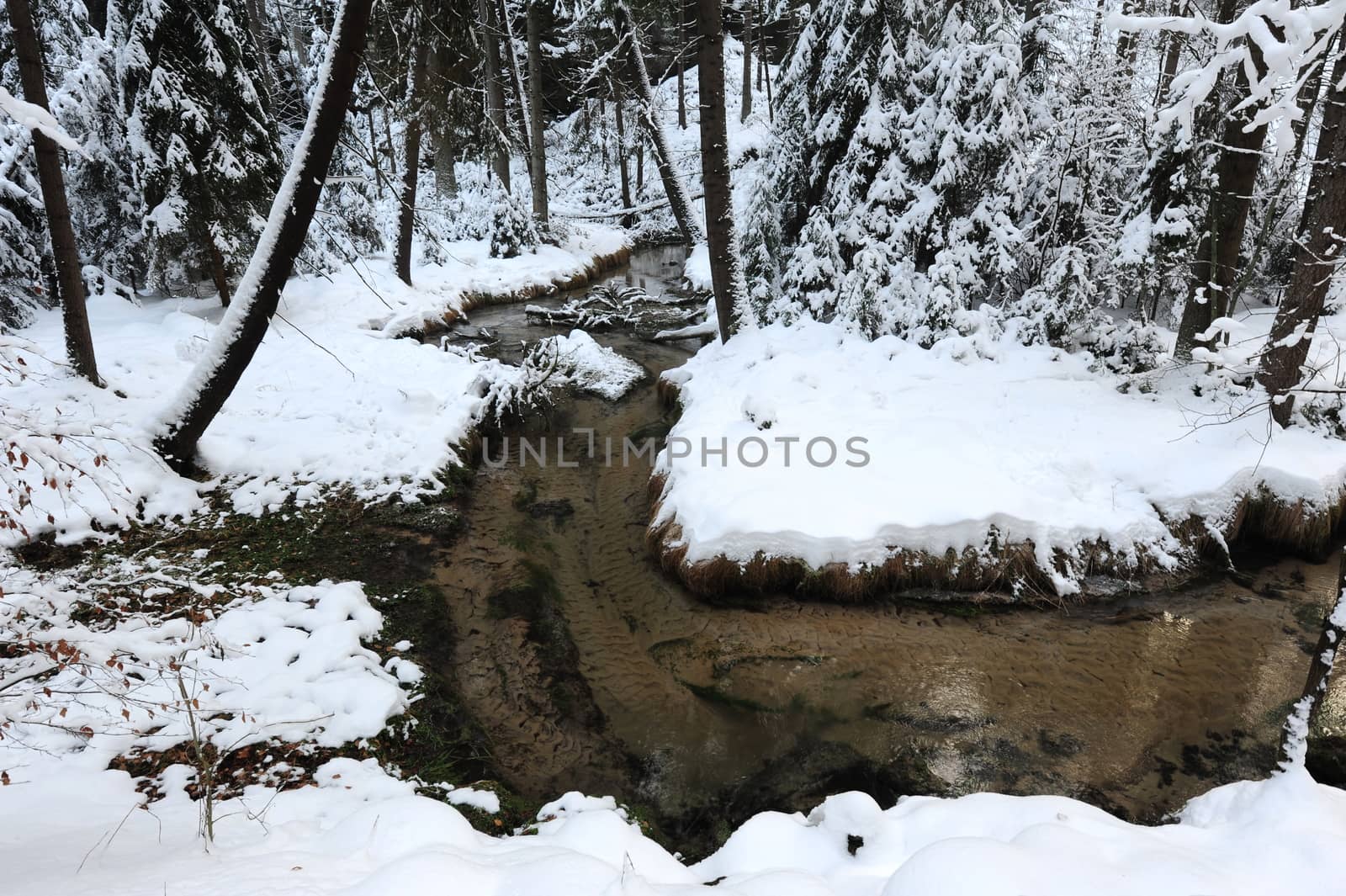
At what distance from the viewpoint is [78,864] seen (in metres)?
2.49

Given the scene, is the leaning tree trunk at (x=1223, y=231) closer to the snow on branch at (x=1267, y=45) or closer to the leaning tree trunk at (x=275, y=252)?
the snow on branch at (x=1267, y=45)

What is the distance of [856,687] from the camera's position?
499 centimetres

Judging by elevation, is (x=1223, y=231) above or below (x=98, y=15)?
below

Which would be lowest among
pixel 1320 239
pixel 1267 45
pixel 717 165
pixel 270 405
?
pixel 270 405

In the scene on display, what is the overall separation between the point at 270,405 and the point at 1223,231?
12.2 meters

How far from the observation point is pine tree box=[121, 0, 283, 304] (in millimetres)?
9766

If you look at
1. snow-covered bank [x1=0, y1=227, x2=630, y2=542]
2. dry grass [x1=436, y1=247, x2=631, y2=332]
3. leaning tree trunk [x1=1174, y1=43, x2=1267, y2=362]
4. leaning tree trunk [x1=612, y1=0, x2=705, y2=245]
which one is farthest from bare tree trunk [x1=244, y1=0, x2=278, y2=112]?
leaning tree trunk [x1=1174, y1=43, x2=1267, y2=362]

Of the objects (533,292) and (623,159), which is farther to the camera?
(623,159)

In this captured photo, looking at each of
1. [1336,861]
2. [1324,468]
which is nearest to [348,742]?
[1336,861]

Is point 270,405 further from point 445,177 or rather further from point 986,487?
point 445,177

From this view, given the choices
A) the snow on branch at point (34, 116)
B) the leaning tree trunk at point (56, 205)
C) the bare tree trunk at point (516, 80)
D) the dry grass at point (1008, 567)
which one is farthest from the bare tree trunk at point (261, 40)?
the dry grass at point (1008, 567)

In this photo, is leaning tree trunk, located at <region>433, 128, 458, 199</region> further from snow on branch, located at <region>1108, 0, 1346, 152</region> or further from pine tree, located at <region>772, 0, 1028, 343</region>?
snow on branch, located at <region>1108, 0, 1346, 152</region>

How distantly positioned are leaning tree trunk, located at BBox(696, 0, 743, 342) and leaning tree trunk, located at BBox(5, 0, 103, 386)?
24.2ft

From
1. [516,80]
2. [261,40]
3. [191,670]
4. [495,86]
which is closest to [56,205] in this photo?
[191,670]
